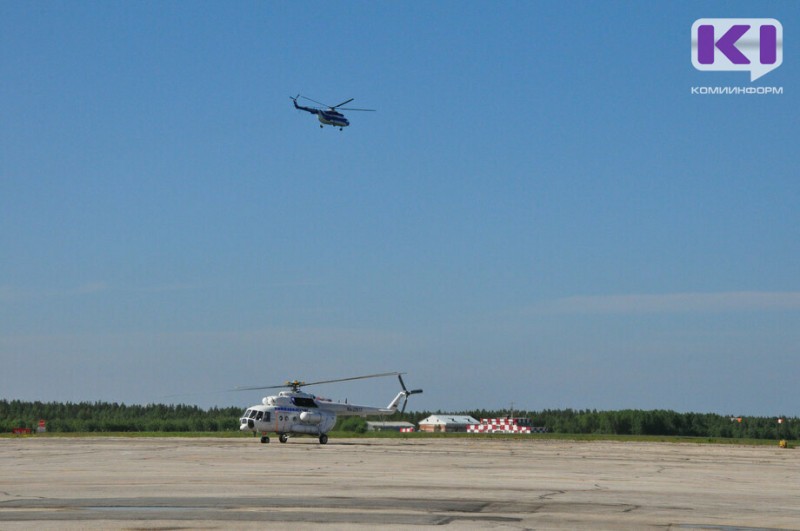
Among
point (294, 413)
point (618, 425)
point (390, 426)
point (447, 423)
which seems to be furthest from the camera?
point (447, 423)

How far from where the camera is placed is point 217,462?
3700 centimetres

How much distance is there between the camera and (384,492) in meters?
24.6

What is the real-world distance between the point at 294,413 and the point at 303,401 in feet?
4.43

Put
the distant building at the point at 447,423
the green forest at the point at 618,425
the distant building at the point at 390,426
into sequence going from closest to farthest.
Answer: the green forest at the point at 618,425
the distant building at the point at 390,426
the distant building at the point at 447,423

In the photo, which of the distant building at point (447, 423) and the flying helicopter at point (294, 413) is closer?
the flying helicopter at point (294, 413)

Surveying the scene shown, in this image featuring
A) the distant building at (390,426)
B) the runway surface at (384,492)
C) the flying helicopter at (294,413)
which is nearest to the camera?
the runway surface at (384,492)

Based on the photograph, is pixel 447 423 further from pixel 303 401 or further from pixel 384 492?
pixel 384 492

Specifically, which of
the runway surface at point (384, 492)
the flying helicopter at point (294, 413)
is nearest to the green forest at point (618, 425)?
the flying helicopter at point (294, 413)

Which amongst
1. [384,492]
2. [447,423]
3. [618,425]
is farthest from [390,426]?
[384,492]

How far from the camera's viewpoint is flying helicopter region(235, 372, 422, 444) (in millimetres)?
56438

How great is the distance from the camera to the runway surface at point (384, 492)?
18922 millimetres

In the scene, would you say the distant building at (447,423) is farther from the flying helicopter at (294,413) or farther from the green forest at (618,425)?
the flying helicopter at (294,413)

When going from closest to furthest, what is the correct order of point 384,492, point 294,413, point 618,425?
point 384,492, point 294,413, point 618,425

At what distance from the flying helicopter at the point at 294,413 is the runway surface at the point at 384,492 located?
1329 centimetres
